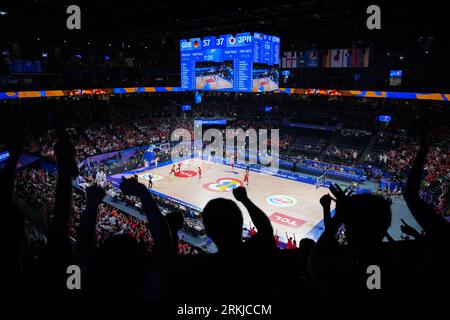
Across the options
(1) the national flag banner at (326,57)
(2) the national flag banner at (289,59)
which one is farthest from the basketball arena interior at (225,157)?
(2) the national flag banner at (289,59)

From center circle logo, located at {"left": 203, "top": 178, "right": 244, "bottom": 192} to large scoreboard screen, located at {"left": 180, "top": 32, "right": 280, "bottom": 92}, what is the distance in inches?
284

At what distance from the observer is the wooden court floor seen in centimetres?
1856

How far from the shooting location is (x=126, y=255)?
1.78 meters

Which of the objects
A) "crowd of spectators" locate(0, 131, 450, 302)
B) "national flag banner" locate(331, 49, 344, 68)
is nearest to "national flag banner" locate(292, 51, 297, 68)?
"national flag banner" locate(331, 49, 344, 68)

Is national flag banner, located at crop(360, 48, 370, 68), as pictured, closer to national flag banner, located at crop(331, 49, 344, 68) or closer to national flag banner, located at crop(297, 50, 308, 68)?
national flag banner, located at crop(331, 49, 344, 68)

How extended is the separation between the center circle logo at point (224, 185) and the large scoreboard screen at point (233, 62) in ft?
23.6

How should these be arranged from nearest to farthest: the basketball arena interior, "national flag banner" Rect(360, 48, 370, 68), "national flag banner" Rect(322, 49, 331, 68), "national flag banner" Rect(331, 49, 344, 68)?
the basketball arena interior < "national flag banner" Rect(360, 48, 370, 68) < "national flag banner" Rect(331, 49, 344, 68) < "national flag banner" Rect(322, 49, 331, 68)

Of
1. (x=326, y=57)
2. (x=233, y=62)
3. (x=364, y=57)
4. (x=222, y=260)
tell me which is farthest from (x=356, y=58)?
(x=222, y=260)

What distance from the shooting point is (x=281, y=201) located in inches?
854

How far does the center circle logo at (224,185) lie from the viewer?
24.1 m
